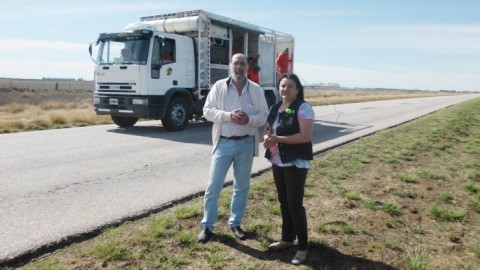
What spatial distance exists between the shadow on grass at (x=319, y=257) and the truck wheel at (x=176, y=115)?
28.2 feet

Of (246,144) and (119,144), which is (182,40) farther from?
(246,144)

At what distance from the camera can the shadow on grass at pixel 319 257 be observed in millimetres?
3566

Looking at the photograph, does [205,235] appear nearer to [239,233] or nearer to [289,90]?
[239,233]

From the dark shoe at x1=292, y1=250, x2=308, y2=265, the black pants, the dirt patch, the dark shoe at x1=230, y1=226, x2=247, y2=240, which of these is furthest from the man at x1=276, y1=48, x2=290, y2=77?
the dirt patch

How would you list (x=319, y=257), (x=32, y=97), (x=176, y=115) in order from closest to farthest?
(x=319, y=257), (x=176, y=115), (x=32, y=97)

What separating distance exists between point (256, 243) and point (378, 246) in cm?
116

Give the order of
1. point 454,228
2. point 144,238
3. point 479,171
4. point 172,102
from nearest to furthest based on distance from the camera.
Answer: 1. point 144,238
2. point 454,228
3. point 479,171
4. point 172,102

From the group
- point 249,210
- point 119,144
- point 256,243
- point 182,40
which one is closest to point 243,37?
point 182,40

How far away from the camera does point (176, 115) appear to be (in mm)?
12570

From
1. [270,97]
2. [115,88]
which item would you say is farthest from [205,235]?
[270,97]

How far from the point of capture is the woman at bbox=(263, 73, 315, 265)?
3492 millimetres

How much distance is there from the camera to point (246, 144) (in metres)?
4.09

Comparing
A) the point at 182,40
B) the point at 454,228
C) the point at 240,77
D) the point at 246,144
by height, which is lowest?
the point at 454,228

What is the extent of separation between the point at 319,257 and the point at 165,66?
9.29m
